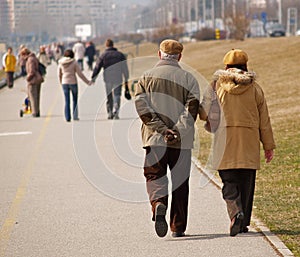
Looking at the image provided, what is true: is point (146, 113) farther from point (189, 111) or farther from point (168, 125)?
point (189, 111)

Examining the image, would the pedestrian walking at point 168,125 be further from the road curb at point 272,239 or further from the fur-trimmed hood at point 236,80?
the road curb at point 272,239

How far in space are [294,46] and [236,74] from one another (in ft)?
99.3

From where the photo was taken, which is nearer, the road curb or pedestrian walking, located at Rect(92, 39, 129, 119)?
the road curb

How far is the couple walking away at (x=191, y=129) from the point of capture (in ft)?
25.3

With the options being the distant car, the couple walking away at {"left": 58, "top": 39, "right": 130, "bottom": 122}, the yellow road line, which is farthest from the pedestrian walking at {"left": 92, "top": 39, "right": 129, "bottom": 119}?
the distant car

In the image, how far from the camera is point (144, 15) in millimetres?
175125

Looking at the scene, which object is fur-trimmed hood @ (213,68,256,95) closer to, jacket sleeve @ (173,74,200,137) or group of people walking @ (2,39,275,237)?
group of people walking @ (2,39,275,237)

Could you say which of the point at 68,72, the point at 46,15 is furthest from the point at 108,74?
the point at 46,15

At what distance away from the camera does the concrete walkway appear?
7613mm

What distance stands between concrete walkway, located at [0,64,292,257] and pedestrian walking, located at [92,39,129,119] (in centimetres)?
179

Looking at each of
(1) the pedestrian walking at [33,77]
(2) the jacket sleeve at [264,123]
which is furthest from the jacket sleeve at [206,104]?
(1) the pedestrian walking at [33,77]

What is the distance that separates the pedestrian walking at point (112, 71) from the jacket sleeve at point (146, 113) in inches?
431

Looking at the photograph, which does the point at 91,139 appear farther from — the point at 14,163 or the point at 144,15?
the point at 144,15

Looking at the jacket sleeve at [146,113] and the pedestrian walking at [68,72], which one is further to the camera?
the pedestrian walking at [68,72]
